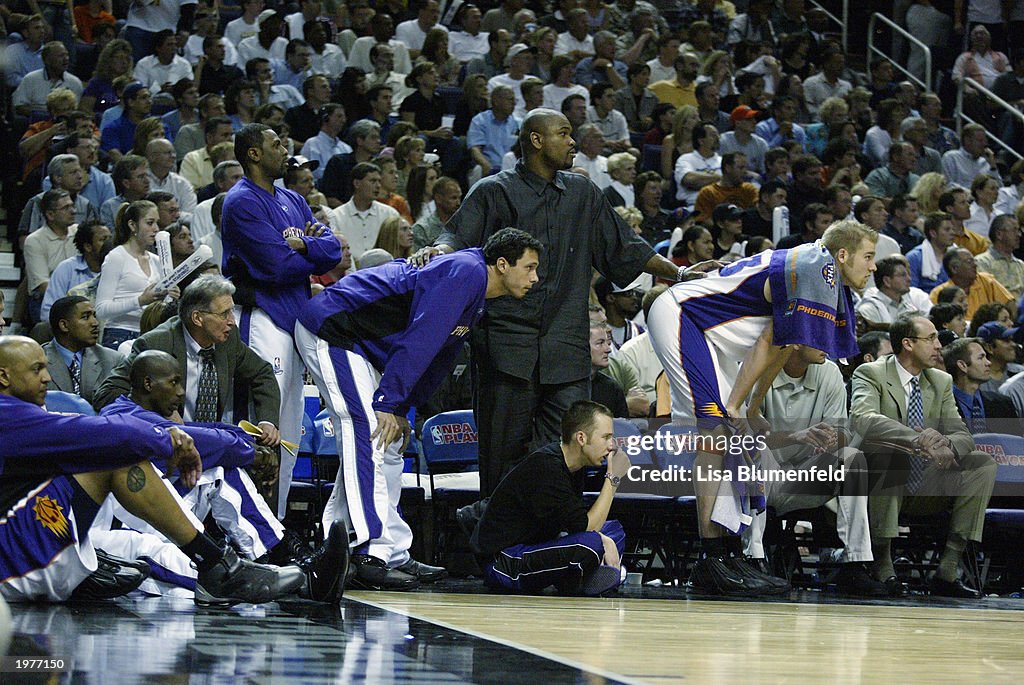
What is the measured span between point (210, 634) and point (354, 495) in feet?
6.13

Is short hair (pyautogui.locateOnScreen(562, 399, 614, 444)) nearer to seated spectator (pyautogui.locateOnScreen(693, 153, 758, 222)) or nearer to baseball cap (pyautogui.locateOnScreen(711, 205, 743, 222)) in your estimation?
baseball cap (pyautogui.locateOnScreen(711, 205, 743, 222))

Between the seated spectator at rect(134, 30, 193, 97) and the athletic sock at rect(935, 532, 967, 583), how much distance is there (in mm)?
6903

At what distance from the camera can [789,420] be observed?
6.78m

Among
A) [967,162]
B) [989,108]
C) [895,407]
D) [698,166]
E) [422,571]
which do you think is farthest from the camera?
[989,108]

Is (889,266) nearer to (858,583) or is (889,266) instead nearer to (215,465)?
(858,583)

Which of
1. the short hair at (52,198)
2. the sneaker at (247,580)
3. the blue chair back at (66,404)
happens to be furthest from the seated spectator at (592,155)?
the sneaker at (247,580)

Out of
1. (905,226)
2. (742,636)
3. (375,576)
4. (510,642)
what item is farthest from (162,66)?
(510,642)

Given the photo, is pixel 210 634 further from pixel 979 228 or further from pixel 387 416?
pixel 979 228

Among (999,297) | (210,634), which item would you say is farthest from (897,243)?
(210,634)

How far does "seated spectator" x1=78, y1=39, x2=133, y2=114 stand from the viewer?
33.8ft

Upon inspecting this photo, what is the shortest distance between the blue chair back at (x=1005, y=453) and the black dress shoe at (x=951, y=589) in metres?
0.65

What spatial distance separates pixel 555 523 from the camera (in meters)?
5.57

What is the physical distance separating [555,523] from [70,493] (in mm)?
1905

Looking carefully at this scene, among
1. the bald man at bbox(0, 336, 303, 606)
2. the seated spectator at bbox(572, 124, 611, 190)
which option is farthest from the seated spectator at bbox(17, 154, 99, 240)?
the bald man at bbox(0, 336, 303, 606)
